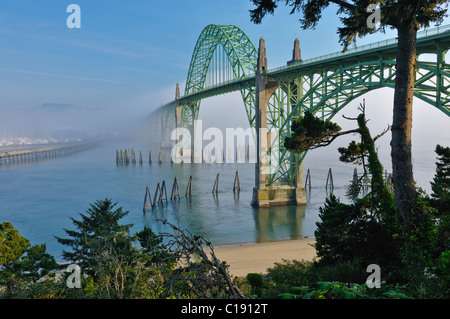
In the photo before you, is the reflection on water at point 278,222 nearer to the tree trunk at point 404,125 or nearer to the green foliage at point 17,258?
the green foliage at point 17,258

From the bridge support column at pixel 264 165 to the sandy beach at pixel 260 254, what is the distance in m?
9.99

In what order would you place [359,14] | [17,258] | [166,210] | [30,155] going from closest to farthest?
[359,14] < [17,258] < [166,210] < [30,155]

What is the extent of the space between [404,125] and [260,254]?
471 inches

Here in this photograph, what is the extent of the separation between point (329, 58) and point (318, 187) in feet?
78.7

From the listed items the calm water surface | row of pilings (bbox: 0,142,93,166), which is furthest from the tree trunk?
row of pilings (bbox: 0,142,93,166)

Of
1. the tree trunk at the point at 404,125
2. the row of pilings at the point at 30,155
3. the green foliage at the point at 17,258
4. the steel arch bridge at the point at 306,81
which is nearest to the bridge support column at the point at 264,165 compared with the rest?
the steel arch bridge at the point at 306,81

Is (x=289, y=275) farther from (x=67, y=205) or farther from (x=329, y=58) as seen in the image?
(x=67, y=205)

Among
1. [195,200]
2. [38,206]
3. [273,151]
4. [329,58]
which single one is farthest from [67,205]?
[329,58]

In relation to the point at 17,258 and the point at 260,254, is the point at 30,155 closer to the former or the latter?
the point at 260,254

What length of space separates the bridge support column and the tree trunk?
22.7 m

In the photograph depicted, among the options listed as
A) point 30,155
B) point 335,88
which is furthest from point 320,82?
point 30,155

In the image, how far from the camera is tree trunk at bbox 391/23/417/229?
8.41 meters

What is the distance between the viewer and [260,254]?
60.6 ft
